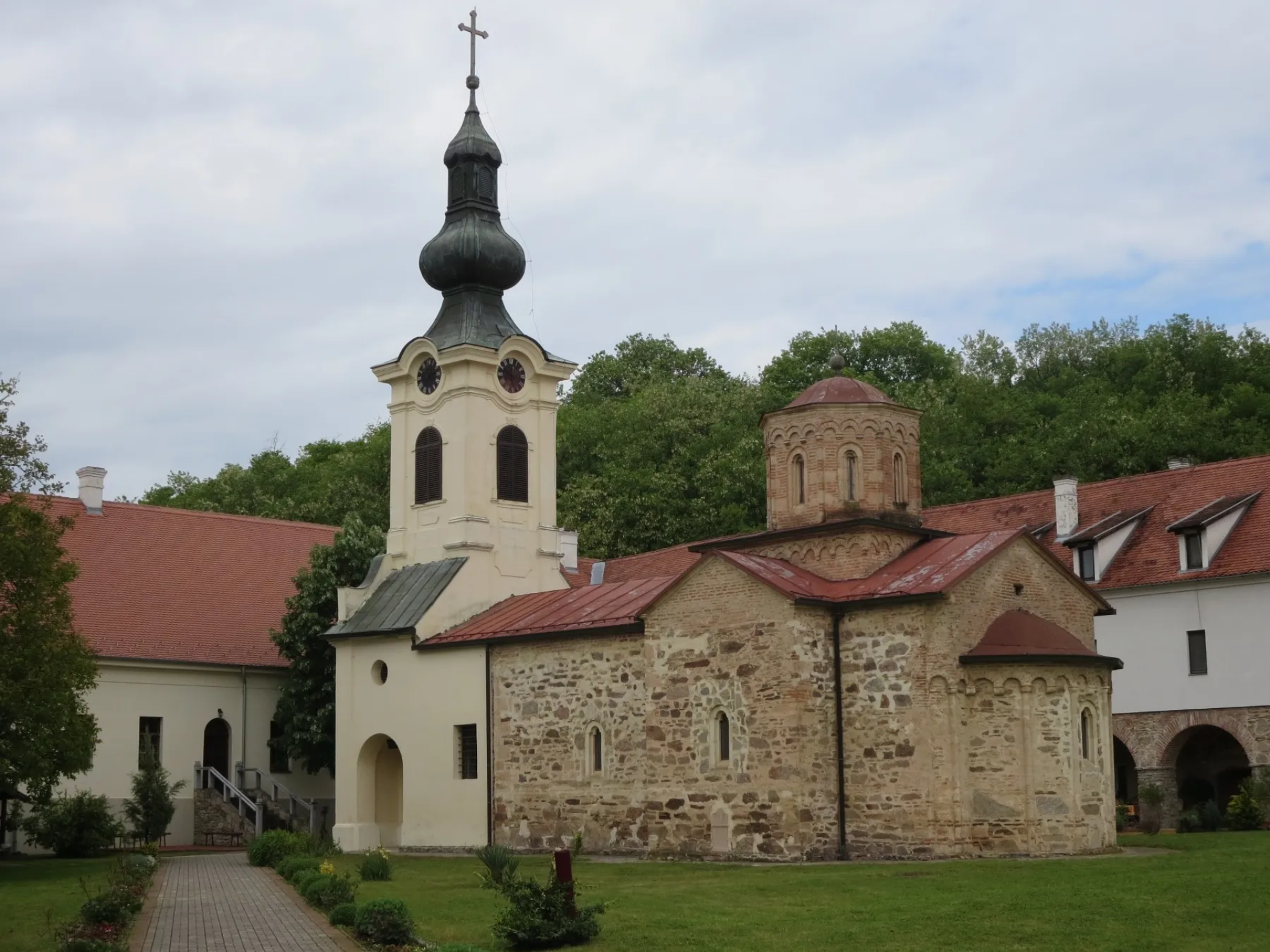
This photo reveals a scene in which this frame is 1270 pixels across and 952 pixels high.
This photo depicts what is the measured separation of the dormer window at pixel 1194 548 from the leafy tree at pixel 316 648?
64.4 feet

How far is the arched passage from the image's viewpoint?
117 ft

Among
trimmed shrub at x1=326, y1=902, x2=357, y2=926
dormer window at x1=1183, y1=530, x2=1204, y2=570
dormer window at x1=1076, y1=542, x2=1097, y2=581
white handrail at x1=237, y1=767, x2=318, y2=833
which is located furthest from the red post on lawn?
dormer window at x1=1076, y1=542, x2=1097, y2=581

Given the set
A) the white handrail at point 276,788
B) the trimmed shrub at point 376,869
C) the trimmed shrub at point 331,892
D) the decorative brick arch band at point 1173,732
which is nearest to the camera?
the trimmed shrub at point 331,892

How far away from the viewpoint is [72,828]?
111 ft

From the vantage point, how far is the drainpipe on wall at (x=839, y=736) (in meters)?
27.2

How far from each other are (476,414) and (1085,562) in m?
15.8

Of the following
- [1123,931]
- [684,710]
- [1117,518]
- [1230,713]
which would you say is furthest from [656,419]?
[1123,931]

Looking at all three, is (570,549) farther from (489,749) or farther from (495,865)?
(495,865)

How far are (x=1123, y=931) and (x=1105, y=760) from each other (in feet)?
36.3

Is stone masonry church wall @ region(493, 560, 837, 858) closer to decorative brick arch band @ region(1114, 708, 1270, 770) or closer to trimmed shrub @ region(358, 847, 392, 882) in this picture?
trimmed shrub @ region(358, 847, 392, 882)

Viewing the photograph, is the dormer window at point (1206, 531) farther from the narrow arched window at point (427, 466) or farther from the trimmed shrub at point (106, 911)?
the trimmed shrub at point (106, 911)

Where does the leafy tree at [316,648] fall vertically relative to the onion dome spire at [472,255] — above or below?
below

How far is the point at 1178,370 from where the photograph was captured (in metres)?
56.2

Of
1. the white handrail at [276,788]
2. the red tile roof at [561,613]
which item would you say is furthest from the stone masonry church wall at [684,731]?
the white handrail at [276,788]
